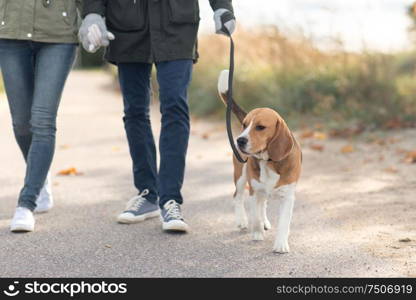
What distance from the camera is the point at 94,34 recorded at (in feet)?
14.5

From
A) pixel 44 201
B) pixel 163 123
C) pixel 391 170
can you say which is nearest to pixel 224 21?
pixel 163 123

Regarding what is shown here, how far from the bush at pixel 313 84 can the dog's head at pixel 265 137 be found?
191 inches

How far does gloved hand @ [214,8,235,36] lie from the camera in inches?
177

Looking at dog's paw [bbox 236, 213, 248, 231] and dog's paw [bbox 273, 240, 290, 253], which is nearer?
dog's paw [bbox 273, 240, 290, 253]

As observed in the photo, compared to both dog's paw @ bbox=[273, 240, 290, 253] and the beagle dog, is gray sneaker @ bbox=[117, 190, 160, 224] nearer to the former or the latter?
the beagle dog

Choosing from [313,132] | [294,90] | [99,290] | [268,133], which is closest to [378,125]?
[313,132]

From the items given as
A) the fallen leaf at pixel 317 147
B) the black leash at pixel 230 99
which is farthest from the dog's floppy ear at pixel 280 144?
the fallen leaf at pixel 317 147

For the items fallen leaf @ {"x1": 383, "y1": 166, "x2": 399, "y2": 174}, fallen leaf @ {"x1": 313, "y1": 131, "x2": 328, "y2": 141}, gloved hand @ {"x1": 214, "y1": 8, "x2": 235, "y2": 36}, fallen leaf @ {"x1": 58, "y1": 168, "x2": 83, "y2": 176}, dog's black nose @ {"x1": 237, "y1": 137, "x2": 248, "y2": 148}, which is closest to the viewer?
dog's black nose @ {"x1": 237, "y1": 137, "x2": 248, "y2": 148}

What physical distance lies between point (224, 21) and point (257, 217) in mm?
1208

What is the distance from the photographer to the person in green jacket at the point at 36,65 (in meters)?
4.55

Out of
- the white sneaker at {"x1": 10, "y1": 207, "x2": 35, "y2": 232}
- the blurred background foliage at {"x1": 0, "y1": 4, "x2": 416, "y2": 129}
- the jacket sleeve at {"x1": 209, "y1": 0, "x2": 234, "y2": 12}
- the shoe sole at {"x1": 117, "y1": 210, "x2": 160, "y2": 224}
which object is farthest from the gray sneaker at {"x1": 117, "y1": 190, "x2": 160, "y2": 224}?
the blurred background foliage at {"x1": 0, "y1": 4, "x2": 416, "y2": 129}

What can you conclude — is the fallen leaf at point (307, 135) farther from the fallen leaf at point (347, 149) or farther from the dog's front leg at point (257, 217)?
the dog's front leg at point (257, 217)

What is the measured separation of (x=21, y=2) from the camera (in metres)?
4.59

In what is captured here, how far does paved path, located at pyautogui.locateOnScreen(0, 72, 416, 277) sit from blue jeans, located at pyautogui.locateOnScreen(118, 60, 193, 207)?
0.32 meters
